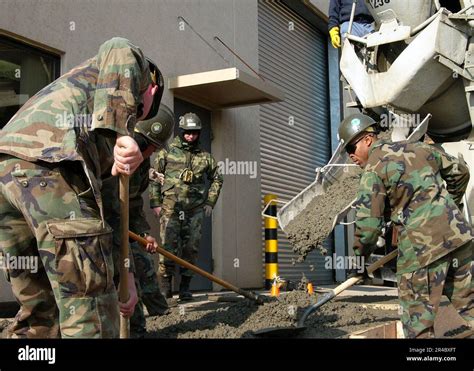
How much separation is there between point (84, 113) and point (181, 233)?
418 centimetres

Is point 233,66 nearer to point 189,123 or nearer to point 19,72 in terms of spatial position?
point 189,123

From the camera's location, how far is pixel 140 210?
181 inches

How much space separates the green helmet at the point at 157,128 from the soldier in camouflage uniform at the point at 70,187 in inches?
54.0

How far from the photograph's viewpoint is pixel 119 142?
94.7 inches

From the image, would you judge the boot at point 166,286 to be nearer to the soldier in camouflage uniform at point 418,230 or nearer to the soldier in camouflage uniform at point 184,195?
the soldier in camouflage uniform at point 184,195

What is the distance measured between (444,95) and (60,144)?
4383 millimetres

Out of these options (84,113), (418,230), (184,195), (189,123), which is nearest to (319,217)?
(184,195)

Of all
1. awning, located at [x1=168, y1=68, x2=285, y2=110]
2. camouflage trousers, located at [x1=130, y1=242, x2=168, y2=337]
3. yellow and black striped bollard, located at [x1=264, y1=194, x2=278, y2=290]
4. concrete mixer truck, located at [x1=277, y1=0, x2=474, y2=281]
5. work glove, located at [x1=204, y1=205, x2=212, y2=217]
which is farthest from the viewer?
yellow and black striped bollard, located at [x1=264, y1=194, x2=278, y2=290]

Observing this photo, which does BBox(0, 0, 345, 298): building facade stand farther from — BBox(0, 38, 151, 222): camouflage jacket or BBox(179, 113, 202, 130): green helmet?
BBox(0, 38, 151, 222): camouflage jacket

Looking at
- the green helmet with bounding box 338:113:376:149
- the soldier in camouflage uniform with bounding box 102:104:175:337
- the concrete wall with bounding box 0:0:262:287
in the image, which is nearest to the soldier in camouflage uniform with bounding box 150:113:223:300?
the concrete wall with bounding box 0:0:262:287

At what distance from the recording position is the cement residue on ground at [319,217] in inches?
255

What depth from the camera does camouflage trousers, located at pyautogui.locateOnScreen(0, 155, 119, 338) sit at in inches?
89.7

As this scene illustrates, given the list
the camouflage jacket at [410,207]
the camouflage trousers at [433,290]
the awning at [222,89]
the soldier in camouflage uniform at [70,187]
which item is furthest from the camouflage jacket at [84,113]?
the awning at [222,89]
